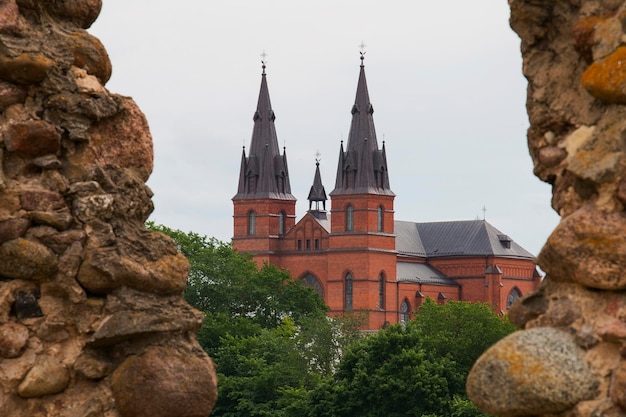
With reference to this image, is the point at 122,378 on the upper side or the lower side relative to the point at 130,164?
lower

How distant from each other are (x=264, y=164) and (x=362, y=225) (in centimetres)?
865

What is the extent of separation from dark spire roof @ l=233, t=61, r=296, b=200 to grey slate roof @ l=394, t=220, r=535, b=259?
1093 centimetres

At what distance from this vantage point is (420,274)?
9925 cm

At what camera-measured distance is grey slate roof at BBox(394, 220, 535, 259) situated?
330ft

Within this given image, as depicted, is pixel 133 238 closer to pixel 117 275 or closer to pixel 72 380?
pixel 117 275

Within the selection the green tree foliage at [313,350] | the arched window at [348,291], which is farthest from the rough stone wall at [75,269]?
the arched window at [348,291]

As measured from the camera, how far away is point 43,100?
13.0 ft

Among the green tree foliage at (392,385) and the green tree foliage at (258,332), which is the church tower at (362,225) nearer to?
the green tree foliage at (258,332)

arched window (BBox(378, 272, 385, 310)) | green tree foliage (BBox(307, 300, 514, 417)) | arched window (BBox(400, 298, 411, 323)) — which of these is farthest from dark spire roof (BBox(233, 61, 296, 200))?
green tree foliage (BBox(307, 300, 514, 417))

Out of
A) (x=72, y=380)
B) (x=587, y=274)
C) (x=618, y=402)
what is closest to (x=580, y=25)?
(x=587, y=274)

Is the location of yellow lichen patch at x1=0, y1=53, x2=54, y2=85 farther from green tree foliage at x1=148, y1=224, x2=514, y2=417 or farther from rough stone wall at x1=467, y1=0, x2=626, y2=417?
green tree foliage at x1=148, y1=224, x2=514, y2=417

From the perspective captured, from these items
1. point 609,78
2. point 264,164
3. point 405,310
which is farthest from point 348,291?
point 609,78

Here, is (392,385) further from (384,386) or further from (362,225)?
(362,225)

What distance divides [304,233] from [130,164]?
300 feet
